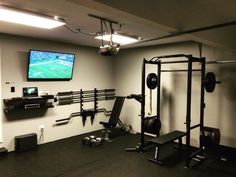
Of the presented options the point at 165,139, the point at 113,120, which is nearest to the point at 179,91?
the point at 165,139

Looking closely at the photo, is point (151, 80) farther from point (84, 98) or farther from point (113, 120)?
point (84, 98)

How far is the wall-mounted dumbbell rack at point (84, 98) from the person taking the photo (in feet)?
16.1

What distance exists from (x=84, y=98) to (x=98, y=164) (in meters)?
2.19

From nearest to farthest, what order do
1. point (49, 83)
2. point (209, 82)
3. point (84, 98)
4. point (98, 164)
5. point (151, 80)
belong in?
point (98, 164)
point (209, 82)
point (151, 80)
point (49, 83)
point (84, 98)

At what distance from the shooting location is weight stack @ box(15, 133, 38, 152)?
13.2 ft

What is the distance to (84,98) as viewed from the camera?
5.38 m

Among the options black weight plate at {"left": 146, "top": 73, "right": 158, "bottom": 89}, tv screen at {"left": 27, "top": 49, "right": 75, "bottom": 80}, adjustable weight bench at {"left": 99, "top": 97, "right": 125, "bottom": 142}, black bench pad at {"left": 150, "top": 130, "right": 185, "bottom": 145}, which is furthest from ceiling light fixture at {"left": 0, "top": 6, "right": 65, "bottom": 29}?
adjustable weight bench at {"left": 99, "top": 97, "right": 125, "bottom": 142}

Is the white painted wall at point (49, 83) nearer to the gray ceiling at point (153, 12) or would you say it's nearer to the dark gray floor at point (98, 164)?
the dark gray floor at point (98, 164)

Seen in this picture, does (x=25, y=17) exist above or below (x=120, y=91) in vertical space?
above

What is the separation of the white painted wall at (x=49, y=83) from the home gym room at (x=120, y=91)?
0.07ft

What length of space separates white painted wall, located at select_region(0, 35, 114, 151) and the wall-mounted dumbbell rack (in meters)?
0.11

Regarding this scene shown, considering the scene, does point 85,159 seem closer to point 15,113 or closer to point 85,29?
point 15,113

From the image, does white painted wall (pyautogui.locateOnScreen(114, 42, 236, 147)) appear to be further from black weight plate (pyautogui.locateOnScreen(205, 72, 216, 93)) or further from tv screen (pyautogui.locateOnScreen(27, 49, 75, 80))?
tv screen (pyautogui.locateOnScreen(27, 49, 75, 80))

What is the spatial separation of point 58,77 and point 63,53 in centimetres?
58
